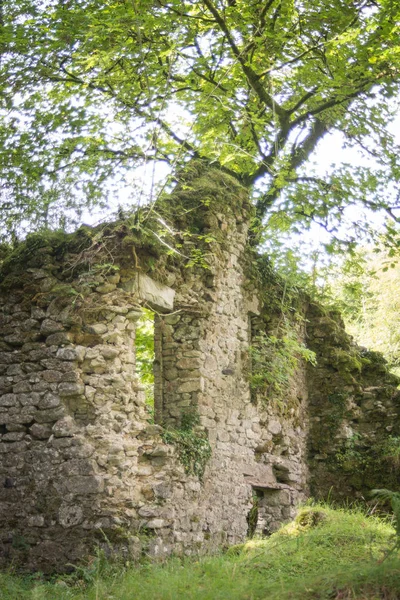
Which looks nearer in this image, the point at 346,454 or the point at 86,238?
the point at 86,238

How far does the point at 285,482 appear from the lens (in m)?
11.8

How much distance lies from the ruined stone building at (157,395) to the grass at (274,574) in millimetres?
455

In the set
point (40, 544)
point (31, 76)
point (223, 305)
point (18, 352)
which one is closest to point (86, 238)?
point (18, 352)

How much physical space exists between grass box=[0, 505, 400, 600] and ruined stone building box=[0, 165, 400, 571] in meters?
0.46

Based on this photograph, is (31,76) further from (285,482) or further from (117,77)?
(285,482)

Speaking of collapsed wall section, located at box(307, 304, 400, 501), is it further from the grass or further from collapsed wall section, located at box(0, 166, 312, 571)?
the grass

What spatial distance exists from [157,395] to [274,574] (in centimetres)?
363

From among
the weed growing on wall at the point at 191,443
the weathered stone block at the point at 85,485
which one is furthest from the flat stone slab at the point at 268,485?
the weathered stone block at the point at 85,485

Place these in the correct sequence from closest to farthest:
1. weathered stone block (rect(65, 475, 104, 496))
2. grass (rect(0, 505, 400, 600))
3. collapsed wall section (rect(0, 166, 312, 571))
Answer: grass (rect(0, 505, 400, 600))
weathered stone block (rect(65, 475, 104, 496))
collapsed wall section (rect(0, 166, 312, 571))

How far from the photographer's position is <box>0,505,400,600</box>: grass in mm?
5348

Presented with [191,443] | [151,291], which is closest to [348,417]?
[191,443]

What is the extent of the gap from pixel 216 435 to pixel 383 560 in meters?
4.30

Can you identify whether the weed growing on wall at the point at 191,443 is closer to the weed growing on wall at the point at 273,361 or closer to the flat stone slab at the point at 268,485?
the flat stone slab at the point at 268,485

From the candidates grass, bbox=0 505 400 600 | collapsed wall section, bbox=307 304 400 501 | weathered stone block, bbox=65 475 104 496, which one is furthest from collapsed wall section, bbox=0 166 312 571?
collapsed wall section, bbox=307 304 400 501
